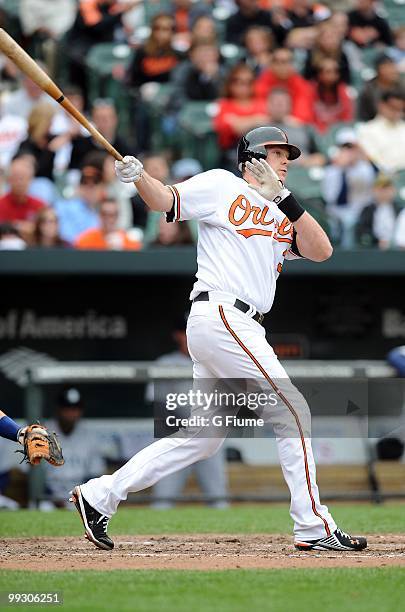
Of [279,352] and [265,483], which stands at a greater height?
[279,352]

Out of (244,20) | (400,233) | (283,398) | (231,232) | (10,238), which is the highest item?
(244,20)

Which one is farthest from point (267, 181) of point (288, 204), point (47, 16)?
point (47, 16)

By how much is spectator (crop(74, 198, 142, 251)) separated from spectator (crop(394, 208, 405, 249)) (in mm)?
2242

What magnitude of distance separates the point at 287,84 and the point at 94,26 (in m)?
2.31

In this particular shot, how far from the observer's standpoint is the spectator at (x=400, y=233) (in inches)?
403

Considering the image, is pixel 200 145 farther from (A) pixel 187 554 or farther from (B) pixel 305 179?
(A) pixel 187 554

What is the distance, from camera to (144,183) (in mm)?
5148

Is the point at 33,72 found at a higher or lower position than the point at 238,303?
higher

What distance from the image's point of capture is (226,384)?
5.46m

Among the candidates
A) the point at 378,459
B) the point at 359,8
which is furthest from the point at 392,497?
the point at 359,8

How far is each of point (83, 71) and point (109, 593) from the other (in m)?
8.35

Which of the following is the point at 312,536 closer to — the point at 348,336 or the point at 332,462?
the point at 332,462

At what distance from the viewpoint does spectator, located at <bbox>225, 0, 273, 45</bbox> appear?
42.1 feet

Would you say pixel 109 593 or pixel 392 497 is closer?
pixel 109 593
